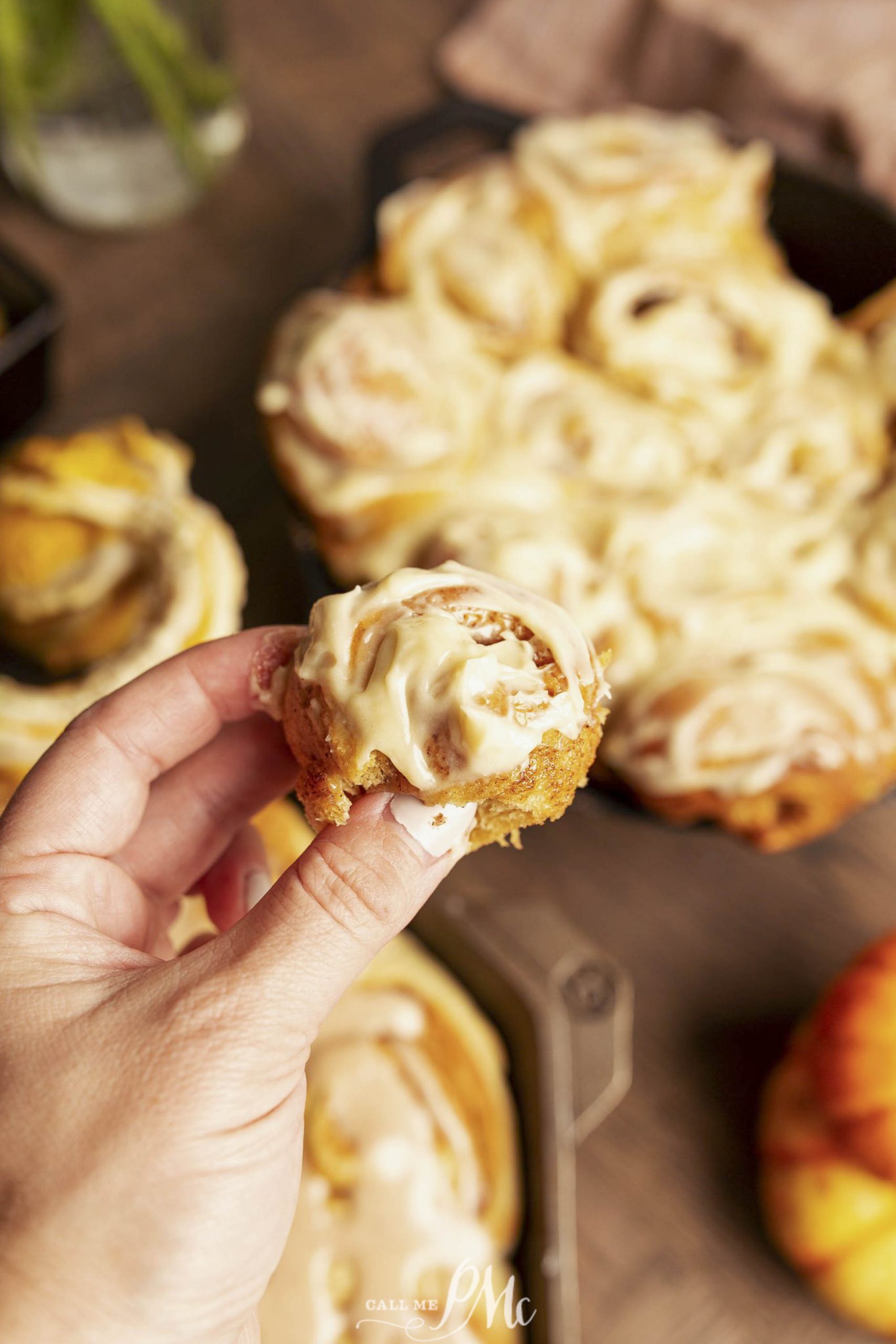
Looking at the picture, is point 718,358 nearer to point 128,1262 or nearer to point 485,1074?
point 485,1074

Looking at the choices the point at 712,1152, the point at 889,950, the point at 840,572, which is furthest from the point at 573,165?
the point at 712,1152

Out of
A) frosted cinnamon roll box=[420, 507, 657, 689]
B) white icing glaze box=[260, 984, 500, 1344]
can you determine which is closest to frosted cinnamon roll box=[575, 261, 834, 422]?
frosted cinnamon roll box=[420, 507, 657, 689]

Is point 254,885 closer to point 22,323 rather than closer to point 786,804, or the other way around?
point 786,804

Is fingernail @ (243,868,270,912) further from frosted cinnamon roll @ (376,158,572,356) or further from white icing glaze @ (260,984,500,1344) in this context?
frosted cinnamon roll @ (376,158,572,356)

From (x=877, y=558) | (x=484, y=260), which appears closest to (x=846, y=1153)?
(x=877, y=558)

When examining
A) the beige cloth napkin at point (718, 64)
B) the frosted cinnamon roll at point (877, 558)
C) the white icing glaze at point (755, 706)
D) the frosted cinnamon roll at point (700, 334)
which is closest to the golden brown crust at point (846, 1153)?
the white icing glaze at point (755, 706)

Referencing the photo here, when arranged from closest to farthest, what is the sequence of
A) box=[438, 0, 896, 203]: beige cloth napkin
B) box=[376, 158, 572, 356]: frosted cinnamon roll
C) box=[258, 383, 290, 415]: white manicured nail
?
1. box=[258, 383, 290, 415]: white manicured nail
2. box=[376, 158, 572, 356]: frosted cinnamon roll
3. box=[438, 0, 896, 203]: beige cloth napkin
